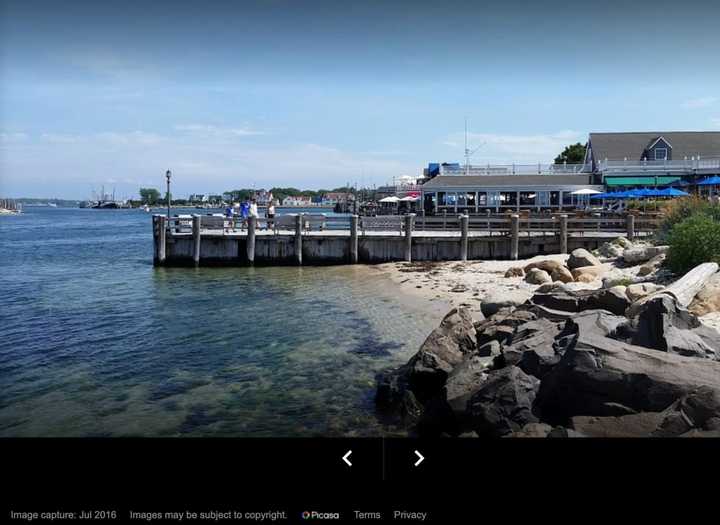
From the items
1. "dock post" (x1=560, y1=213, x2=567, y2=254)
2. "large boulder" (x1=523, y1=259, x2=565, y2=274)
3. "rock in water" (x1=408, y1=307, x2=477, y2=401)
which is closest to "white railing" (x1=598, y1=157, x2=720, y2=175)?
"dock post" (x1=560, y1=213, x2=567, y2=254)

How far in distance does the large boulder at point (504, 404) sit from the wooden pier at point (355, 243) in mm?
20012

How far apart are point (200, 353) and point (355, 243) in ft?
51.6

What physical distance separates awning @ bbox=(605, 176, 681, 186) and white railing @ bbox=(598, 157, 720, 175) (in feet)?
2.97

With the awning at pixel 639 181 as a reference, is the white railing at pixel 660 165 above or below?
above

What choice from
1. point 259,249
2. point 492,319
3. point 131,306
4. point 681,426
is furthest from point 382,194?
point 681,426

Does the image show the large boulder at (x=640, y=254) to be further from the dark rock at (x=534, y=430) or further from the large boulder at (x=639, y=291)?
the dark rock at (x=534, y=430)

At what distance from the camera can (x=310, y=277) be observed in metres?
24.5

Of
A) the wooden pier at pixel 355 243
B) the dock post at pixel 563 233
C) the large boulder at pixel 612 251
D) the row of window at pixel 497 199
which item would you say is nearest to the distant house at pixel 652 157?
the row of window at pixel 497 199

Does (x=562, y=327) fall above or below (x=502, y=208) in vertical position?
below

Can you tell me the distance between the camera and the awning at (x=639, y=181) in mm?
40219

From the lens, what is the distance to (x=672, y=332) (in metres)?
7.79

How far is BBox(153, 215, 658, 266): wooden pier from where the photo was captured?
2756 cm
